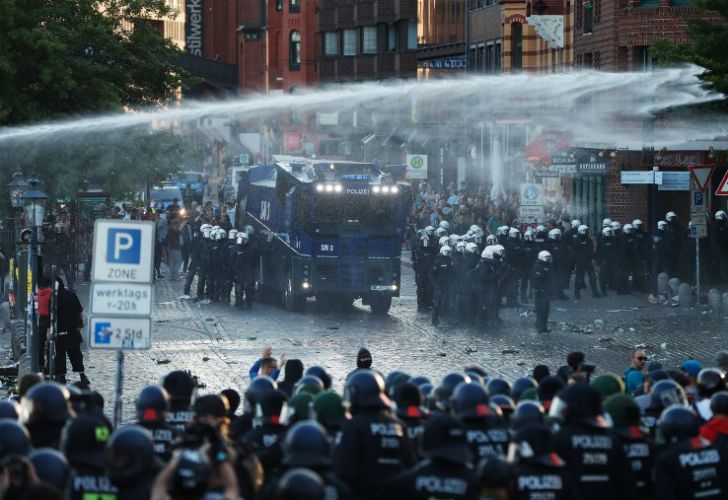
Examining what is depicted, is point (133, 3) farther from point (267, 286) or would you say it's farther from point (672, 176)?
point (672, 176)

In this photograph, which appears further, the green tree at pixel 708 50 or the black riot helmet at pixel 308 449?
the green tree at pixel 708 50

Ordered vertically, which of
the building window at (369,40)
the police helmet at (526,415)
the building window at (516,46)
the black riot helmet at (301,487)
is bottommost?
the black riot helmet at (301,487)

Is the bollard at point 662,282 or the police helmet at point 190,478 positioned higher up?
the bollard at point 662,282

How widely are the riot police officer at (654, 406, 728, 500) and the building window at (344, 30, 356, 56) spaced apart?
80836 millimetres

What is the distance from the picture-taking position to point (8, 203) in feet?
117

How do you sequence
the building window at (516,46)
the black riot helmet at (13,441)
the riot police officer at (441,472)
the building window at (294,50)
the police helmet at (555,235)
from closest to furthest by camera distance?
the riot police officer at (441,472) < the black riot helmet at (13,441) < the police helmet at (555,235) < the building window at (516,46) < the building window at (294,50)

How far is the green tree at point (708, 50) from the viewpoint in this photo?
28.0 m

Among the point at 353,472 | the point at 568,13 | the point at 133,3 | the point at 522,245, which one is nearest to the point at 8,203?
the point at 133,3

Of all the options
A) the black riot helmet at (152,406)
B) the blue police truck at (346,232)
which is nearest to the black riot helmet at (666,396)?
the black riot helmet at (152,406)

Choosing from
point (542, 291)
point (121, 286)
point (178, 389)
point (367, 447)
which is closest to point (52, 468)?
point (367, 447)

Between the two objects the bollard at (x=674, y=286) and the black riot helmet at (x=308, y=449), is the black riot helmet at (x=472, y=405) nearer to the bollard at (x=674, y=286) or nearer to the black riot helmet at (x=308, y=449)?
the black riot helmet at (x=308, y=449)

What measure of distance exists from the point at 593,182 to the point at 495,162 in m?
15.1

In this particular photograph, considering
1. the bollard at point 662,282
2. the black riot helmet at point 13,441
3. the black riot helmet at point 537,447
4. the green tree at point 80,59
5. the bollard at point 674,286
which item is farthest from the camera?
the green tree at point 80,59

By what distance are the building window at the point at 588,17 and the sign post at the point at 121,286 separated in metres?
32.7
